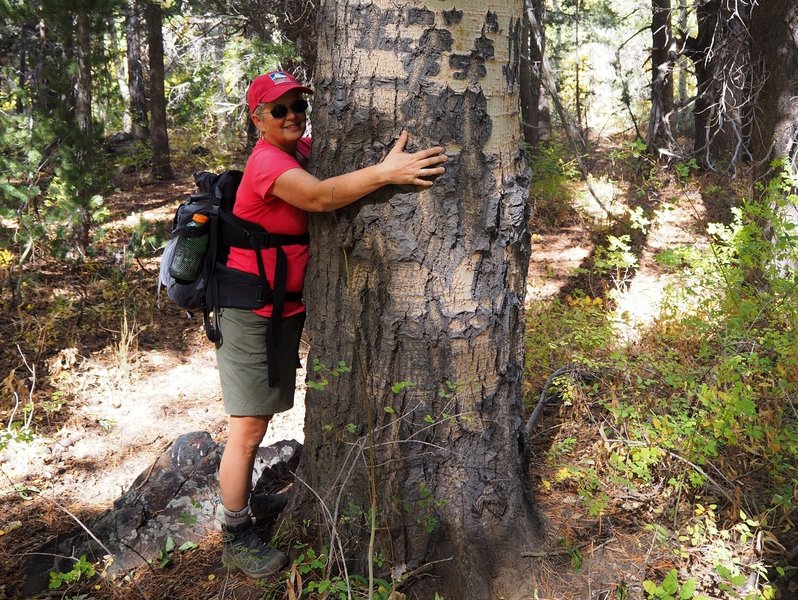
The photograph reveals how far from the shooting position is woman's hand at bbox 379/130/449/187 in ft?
7.67

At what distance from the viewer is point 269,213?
278 centimetres

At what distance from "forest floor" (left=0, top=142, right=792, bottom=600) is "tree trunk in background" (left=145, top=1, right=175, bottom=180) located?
5049mm

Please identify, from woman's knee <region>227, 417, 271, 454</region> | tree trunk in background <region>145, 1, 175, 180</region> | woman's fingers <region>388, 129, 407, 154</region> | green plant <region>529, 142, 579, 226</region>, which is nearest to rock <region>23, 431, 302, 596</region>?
woman's knee <region>227, 417, 271, 454</region>

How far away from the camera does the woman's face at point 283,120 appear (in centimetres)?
276

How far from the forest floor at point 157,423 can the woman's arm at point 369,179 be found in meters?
1.58

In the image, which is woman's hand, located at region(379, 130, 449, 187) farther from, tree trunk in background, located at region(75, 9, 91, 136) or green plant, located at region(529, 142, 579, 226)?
green plant, located at region(529, 142, 579, 226)

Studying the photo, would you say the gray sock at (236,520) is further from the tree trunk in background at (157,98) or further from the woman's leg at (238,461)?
the tree trunk in background at (157,98)

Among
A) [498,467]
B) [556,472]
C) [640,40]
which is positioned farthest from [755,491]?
[640,40]

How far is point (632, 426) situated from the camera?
3168 mm

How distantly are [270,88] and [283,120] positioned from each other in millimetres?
144

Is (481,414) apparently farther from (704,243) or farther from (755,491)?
(704,243)

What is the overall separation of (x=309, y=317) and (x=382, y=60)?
1115mm

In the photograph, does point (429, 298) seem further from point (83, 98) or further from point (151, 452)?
point (83, 98)

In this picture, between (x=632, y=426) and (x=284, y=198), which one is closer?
(x=284, y=198)
